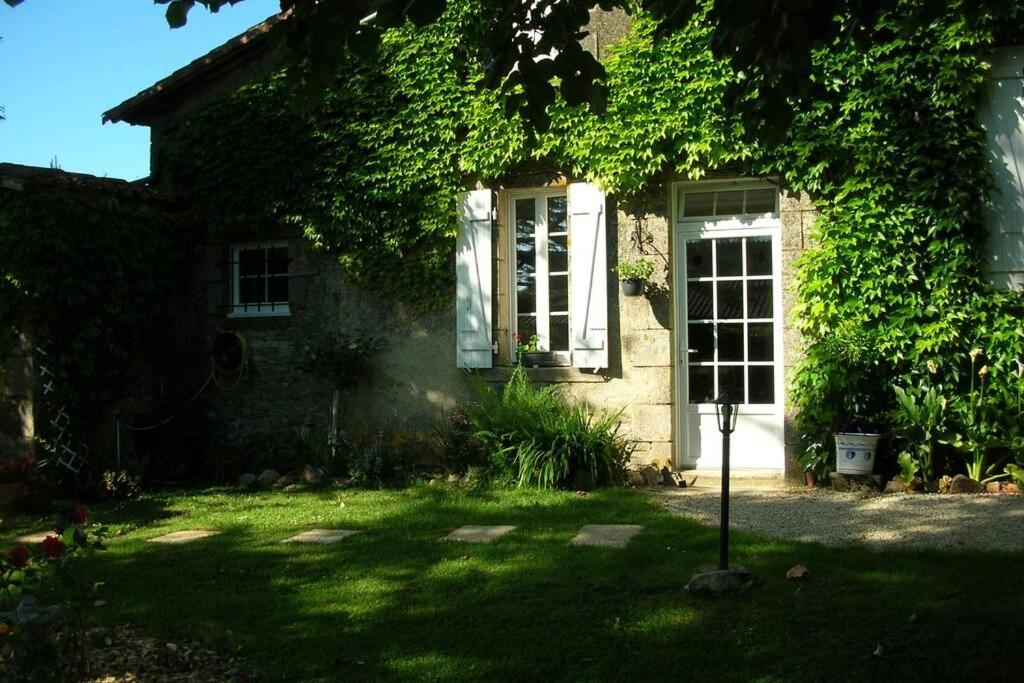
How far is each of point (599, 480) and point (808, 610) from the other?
12.1 feet

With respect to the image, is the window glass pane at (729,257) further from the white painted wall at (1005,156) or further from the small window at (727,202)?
the white painted wall at (1005,156)

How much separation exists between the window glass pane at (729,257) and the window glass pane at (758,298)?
17cm

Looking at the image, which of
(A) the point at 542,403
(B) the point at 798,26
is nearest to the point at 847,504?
(A) the point at 542,403

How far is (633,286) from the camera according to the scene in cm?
827

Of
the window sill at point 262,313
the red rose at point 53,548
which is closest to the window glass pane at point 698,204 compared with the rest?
the window sill at point 262,313

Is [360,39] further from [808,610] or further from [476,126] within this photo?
[476,126]

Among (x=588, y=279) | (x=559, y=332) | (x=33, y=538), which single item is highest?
(x=588, y=279)

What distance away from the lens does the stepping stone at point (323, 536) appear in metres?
6.03

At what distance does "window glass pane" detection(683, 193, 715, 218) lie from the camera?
8.46m

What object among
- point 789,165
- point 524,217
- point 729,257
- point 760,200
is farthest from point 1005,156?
point 524,217

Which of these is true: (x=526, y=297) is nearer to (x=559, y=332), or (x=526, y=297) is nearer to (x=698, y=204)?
(x=559, y=332)

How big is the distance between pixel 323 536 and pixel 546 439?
88.6 inches

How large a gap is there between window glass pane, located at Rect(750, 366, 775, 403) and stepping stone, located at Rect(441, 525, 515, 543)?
3.08 meters

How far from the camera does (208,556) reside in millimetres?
5727
